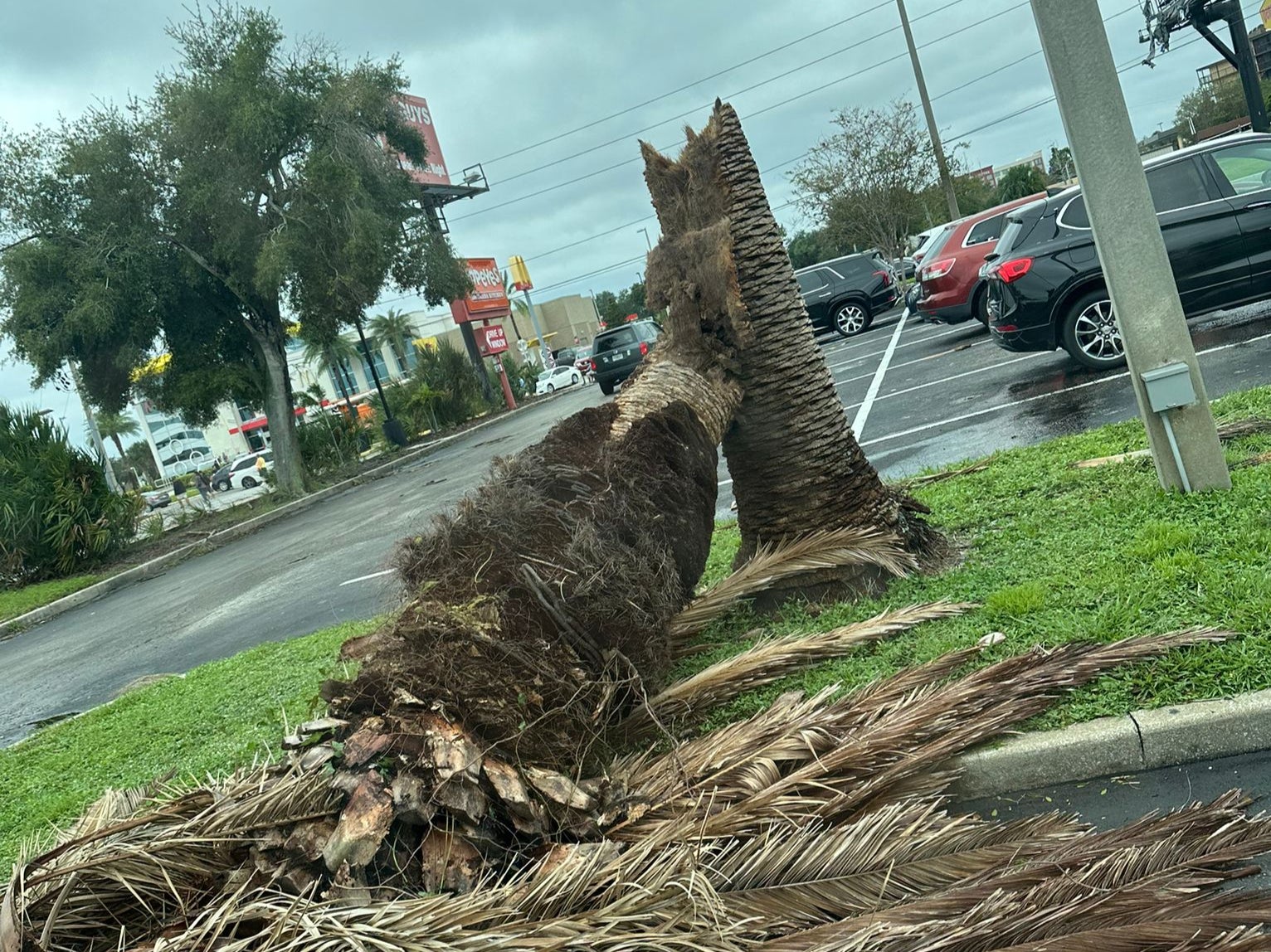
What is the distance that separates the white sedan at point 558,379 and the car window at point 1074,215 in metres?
46.0

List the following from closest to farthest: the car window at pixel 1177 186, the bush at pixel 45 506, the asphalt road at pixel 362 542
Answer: the asphalt road at pixel 362 542, the car window at pixel 1177 186, the bush at pixel 45 506

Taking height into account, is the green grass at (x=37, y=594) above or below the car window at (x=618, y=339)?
below

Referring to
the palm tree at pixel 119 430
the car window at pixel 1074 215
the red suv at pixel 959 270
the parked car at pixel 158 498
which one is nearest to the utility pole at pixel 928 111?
the red suv at pixel 959 270

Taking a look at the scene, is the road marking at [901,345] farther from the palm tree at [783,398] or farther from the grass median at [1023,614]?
the palm tree at [783,398]

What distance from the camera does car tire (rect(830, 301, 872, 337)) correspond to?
84.1 feet

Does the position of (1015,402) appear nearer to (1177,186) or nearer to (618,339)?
(1177,186)

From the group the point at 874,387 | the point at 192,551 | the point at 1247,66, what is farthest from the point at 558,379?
the point at 874,387

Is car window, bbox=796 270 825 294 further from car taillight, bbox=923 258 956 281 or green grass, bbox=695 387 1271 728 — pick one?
green grass, bbox=695 387 1271 728

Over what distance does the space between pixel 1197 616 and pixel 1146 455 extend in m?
2.96

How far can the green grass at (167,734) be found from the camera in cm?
528

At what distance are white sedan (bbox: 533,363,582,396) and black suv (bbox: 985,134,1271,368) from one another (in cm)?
4599

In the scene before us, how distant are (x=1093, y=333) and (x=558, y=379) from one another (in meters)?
47.2

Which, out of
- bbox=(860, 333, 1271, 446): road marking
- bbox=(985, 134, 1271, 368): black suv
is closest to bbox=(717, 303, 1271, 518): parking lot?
bbox=(860, 333, 1271, 446): road marking

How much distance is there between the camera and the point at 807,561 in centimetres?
514
